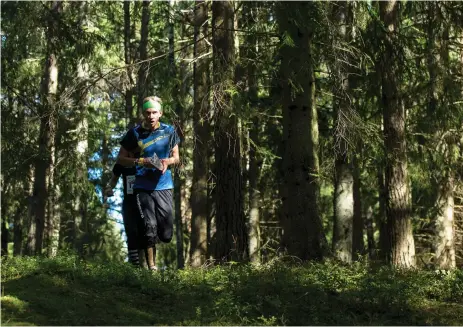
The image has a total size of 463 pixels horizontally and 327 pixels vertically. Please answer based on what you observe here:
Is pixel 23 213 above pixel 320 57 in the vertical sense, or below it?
below

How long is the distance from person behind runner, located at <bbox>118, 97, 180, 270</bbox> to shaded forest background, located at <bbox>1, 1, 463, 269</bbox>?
1.33 ft

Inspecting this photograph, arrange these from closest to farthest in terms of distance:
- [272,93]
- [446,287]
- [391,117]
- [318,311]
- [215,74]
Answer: [318,311]
[446,287]
[215,74]
[391,117]
[272,93]

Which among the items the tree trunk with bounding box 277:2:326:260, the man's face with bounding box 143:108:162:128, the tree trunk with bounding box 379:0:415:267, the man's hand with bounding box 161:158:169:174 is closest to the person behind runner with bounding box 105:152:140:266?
the man's hand with bounding box 161:158:169:174

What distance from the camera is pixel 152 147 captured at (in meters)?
8.82

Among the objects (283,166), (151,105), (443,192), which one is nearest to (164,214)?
(151,105)

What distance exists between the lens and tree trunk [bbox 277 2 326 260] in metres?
9.76

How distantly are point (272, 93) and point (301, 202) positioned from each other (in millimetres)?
7224

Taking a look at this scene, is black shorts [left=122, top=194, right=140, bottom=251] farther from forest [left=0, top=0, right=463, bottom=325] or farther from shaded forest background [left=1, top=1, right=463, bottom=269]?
shaded forest background [left=1, top=1, right=463, bottom=269]

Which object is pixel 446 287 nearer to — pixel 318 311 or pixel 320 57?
pixel 318 311

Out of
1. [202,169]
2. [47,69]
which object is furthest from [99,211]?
[202,169]

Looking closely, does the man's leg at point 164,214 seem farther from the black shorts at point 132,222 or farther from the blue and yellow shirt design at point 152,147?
the black shorts at point 132,222

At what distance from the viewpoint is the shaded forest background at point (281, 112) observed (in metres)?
9.79

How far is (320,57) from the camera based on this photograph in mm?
11352

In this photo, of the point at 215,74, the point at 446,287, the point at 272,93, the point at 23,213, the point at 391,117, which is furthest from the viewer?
the point at 23,213
